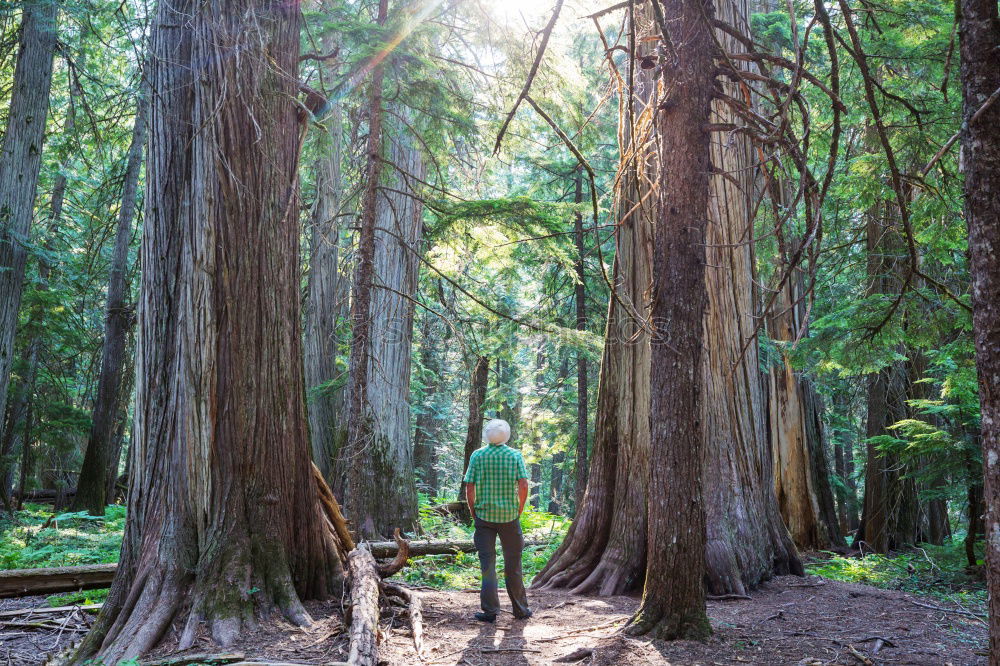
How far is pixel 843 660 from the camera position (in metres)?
4.61

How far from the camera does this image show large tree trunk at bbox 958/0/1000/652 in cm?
319

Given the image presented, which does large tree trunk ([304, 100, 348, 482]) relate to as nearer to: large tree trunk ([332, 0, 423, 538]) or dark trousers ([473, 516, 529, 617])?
large tree trunk ([332, 0, 423, 538])

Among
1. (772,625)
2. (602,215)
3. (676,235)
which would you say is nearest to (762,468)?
(772,625)

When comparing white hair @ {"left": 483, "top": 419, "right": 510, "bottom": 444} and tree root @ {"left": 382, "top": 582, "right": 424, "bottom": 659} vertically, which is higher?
white hair @ {"left": 483, "top": 419, "right": 510, "bottom": 444}

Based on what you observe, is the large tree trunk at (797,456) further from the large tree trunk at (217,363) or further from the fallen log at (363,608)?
the large tree trunk at (217,363)

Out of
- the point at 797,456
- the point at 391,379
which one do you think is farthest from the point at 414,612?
the point at 797,456

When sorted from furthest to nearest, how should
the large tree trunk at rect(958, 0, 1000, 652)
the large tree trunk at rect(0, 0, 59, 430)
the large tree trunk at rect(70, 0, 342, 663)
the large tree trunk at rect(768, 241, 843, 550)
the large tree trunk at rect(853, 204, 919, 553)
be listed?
the large tree trunk at rect(853, 204, 919, 553) → the large tree trunk at rect(768, 241, 843, 550) → the large tree trunk at rect(0, 0, 59, 430) → the large tree trunk at rect(70, 0, 342, 663) → the large tree trunk at rect(958, 0, 1000, 652)

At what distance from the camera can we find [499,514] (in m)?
6.26

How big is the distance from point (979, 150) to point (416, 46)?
578 centimetres

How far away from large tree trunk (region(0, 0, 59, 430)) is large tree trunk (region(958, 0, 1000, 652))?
429 inches

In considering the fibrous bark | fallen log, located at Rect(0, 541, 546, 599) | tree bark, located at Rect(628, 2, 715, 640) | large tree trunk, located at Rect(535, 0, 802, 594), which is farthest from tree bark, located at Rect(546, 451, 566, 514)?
tree bark, located at Rect(628, 2, 715, 640)

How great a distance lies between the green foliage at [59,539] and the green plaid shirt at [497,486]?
5246 mm

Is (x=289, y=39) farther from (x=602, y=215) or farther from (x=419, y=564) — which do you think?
(x=602, y=215)

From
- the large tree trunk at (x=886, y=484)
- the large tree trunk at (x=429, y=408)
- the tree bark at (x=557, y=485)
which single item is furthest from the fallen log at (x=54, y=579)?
the tree bark at (x=557, y=485)
